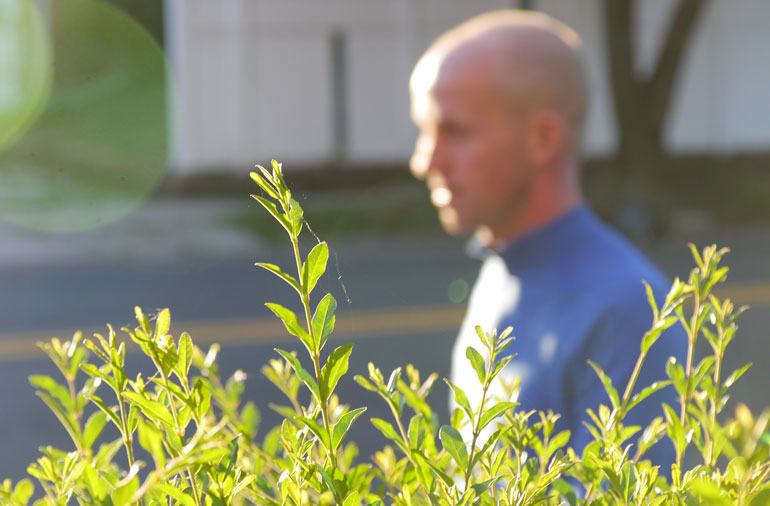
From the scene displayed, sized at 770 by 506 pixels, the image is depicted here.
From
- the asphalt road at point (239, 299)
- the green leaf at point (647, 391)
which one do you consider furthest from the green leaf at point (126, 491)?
the asphalt road at point (239, 299)

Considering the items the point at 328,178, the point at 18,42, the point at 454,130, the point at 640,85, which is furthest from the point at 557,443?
the point at 328,178

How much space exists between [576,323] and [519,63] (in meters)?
0.66

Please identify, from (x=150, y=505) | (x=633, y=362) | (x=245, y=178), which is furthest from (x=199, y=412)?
(x=245, y=178)

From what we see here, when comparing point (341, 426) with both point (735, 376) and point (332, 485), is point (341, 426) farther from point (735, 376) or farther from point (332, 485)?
point (735, 376)

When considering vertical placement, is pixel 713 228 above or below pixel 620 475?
below

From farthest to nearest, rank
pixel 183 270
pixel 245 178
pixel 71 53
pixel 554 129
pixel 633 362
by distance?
pixel 245 178
pixel 183 270
pixel 554 129
pixel 633 362
pixel 71 53

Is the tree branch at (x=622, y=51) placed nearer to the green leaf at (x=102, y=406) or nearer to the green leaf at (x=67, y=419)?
the green leaf at (x=67, y=419)

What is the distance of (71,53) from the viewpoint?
104cm

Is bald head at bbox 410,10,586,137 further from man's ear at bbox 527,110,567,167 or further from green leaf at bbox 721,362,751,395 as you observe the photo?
green leaf at bbox 721,362,751,395

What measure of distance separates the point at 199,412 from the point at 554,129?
1730mm

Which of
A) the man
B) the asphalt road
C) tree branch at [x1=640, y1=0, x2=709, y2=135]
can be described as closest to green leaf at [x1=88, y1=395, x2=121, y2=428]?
the man

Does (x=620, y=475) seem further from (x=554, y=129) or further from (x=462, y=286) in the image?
(x=462, y=286)

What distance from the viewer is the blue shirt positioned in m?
Answer: 1.73

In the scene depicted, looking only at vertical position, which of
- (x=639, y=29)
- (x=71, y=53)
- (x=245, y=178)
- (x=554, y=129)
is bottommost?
(x=245, y=178)
